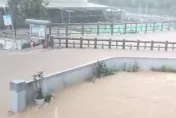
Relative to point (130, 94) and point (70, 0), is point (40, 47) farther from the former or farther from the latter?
point (70, 0)

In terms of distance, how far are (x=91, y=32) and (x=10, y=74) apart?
10951 millimetres

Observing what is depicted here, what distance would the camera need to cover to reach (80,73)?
11.9 metres

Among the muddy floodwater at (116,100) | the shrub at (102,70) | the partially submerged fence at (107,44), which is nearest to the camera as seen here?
the muddy floodwater at (116,100)

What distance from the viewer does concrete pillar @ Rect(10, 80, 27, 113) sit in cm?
883

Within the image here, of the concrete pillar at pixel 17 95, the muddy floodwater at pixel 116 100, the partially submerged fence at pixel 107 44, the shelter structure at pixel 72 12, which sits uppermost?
the shelter structure at pixel 72 12

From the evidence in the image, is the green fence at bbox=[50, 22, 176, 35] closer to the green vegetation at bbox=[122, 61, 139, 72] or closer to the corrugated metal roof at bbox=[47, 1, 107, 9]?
the corrugated metal roof at bbox=[47, 1, 107, 9]

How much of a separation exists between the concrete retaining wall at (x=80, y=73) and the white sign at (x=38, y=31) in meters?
6.14

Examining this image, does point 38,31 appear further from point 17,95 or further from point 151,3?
point 151,3

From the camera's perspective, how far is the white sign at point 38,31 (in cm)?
1849

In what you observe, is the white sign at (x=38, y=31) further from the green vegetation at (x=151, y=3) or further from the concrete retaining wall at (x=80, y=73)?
the green vegetation at (x=151, y=3)

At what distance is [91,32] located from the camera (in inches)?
907

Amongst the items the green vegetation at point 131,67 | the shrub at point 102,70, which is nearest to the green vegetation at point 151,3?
the green vegetation at point 131,67

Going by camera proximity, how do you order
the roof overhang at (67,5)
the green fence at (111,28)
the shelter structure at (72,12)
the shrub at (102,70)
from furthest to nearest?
the shelter structure at (72,12) → the roof overhang at (67,5) → the green fence at (111,28) → the shrub at (102,70)

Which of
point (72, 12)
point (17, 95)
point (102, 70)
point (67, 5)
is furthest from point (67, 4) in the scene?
point (17, 95)
